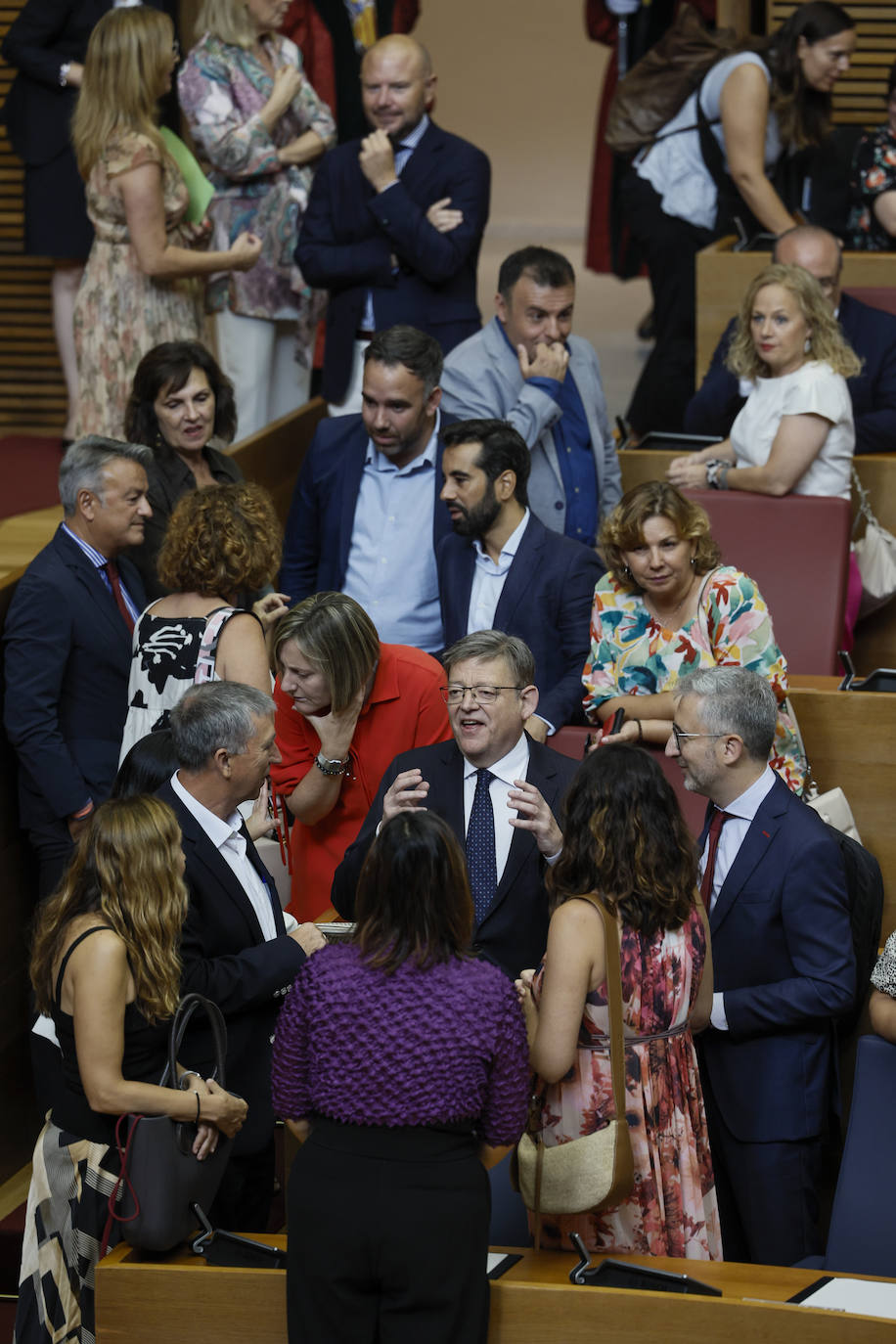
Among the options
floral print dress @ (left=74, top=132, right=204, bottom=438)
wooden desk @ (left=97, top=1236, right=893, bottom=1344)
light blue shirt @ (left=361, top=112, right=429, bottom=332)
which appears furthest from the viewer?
light blue shirt @ (left=361, top=112, right=429, bottom=332)

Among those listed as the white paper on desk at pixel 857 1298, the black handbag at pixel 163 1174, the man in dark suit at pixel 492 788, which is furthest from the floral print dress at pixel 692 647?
the black handbag at pixel 163 1174

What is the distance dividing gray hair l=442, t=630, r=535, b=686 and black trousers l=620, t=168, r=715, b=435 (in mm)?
3516

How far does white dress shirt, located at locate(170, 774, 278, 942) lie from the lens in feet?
10.1

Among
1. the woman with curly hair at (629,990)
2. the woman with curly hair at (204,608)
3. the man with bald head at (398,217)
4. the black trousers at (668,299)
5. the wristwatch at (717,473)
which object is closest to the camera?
the woman with curly hair at (629,990)

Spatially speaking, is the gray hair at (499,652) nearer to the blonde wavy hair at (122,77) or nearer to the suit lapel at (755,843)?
the suit lapel at (755,843)

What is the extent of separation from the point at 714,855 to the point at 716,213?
3.89 meters

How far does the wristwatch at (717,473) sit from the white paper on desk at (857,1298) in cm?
272

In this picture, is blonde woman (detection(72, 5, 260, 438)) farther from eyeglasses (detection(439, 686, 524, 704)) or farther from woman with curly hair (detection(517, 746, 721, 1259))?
woman with curly hair (detection(517, 746, 721, 1259))

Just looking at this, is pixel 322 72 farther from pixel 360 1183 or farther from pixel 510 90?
pixel 510 90

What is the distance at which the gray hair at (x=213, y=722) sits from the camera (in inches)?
121

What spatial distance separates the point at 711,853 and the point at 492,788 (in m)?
0.45

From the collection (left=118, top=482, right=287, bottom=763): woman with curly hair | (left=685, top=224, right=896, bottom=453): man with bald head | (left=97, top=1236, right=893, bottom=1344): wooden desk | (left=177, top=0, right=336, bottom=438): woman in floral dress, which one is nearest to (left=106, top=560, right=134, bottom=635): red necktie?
(left=118, top=482, right=287, bottom=763): woman with curly hair

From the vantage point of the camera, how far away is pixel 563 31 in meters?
14.3

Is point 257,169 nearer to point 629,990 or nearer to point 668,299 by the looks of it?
point 668,299
